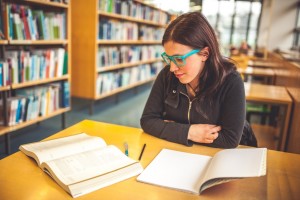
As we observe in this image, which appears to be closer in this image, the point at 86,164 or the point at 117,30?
the point at 86,164

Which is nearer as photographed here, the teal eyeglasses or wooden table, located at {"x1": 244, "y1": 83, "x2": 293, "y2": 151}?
the teal eyeglasses

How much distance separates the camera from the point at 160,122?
1.22 meters

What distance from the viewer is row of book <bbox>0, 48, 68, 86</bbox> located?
2.34m

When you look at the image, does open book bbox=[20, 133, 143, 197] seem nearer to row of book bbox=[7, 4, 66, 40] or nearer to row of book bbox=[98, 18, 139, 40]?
row of book bbox=[7, 4, 66, 40]

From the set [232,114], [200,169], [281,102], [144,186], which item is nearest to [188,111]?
[232,114]

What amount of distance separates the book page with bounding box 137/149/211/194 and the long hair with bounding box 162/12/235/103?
0.37m

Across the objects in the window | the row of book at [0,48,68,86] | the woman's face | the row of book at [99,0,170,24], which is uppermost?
the window

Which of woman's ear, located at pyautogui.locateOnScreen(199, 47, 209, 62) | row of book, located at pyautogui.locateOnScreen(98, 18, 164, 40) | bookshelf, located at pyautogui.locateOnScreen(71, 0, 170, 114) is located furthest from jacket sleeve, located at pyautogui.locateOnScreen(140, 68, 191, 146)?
bookshelf, located at pyautogui.locateOnScreen(71, 0, 170, 114)

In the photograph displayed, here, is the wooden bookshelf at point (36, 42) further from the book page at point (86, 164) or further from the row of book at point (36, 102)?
the book page at point (86, 164)

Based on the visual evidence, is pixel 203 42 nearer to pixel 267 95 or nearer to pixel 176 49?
pixel 176 49

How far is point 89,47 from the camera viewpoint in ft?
11.7

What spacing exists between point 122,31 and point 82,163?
3.59 m

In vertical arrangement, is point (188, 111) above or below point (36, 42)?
below

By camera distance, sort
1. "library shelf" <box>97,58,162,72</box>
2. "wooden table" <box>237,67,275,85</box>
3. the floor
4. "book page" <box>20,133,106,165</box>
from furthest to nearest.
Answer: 1. "library shelf" <box>97,58,162,72</box>
2. "wooden table" <box>237,67,275,85</box>
3. the floor
4. "book page" <box>20,133,106,165</box>
